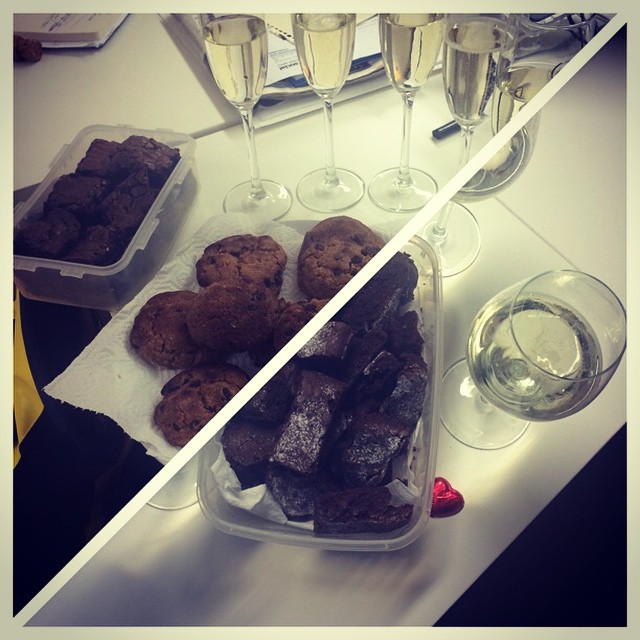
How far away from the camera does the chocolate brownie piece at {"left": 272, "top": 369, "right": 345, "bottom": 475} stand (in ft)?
1.14

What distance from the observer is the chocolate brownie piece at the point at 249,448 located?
0.36m

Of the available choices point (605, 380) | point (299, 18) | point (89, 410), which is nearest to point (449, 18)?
point (299, 18)

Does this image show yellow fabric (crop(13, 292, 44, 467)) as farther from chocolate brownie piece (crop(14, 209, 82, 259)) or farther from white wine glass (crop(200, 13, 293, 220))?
white wine glass (crop(200, 13, 293, 220))

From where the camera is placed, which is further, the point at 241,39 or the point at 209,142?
the point at 209,142

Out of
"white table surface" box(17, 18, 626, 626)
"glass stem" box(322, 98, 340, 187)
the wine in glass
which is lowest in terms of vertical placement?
"white table surface" box(17, 18, 626, 626)

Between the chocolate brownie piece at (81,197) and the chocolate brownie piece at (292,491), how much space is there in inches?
10.7

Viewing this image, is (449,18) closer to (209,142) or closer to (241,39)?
(241,39)

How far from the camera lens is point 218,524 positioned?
0.37 m

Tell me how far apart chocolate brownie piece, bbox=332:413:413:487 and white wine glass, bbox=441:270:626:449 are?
71mm

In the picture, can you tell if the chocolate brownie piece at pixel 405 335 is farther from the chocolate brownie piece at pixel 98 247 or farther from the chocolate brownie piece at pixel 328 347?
the chocolate brownie piece at pixel 98 247

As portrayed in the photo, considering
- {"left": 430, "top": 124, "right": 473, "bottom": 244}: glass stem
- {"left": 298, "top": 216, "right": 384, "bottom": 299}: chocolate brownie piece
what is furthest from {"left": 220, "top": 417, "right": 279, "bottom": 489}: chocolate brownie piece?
{"left": 430, "top": 124, "right": 473, "bottom": 244}: glass stem

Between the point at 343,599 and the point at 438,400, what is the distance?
143 millimetres

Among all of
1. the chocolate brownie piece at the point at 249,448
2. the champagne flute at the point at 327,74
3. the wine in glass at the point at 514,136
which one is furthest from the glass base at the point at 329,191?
the chocolate brownie piece at the point at 249,448

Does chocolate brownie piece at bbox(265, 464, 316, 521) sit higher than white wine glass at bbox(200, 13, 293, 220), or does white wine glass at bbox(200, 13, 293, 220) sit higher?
white wine glass at bbox(200, 13, 293, 220)
